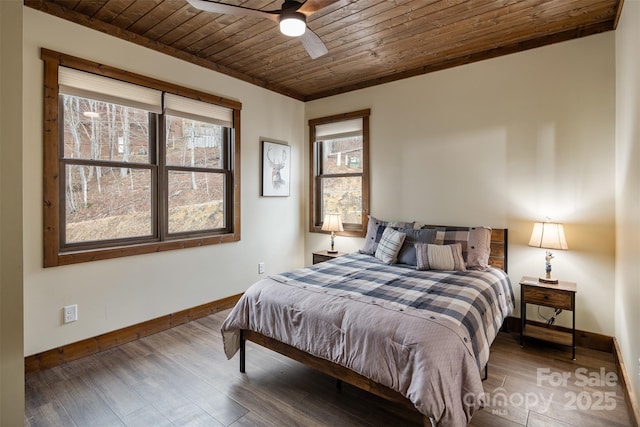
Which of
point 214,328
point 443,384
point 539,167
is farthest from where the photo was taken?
point 214,328

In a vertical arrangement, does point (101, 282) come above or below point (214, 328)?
above

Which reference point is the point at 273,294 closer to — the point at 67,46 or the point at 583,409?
the point at 583,409

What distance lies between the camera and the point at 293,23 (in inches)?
79.2

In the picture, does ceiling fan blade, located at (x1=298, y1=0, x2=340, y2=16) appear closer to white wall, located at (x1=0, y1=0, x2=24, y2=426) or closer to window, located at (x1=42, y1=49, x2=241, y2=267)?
white wall, located at (x1=0, y1=0, x2=24, y2=426)

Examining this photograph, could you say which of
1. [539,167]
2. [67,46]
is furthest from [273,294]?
[539,167]

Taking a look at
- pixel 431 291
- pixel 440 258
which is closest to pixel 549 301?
pixel 440 258

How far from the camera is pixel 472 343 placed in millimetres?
1767

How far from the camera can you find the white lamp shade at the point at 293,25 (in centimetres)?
200

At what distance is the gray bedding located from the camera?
153cm

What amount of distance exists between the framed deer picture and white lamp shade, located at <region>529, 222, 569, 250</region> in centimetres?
294

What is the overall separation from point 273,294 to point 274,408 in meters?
0.69

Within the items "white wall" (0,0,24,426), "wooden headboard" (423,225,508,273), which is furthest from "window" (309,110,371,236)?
"white wall" (0,0,24,426)

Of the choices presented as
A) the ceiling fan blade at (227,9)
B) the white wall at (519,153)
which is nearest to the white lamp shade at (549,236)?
the white wall at (519,153)

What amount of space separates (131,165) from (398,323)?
8.82 feet
